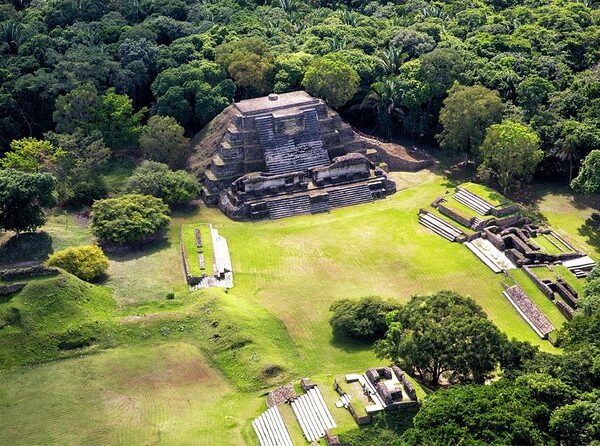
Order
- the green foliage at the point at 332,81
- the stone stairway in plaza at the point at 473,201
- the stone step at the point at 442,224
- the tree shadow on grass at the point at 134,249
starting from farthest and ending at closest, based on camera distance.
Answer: the green foliage at the point at 332,81, the stone stairway in plaza at the point at 473,201, the stone step at the point at 442,224, the tree shadow on grass at the point at 134,249

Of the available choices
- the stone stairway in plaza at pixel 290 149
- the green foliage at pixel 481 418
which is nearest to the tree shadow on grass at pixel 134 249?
the stone stairway in plaza at pixel 290 149

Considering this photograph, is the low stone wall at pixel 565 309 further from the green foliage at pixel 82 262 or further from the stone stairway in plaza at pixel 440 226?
the green foliage at pixel 82 262

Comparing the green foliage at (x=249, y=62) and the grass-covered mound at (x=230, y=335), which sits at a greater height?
the green foliage at (x=249, y=62)

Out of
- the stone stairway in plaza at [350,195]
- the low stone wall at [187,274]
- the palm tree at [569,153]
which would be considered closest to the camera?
the low stone wall at [187,274]

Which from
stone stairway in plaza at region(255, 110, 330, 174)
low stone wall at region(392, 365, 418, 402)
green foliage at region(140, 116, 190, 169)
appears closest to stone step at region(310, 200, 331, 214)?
stone stairway in plaza at region(255, 110, 330, 174)

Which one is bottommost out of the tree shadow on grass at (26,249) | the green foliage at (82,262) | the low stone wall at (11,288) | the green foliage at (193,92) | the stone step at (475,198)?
the tree shadow on grass at (26,249)

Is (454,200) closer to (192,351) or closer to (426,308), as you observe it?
(426,308)

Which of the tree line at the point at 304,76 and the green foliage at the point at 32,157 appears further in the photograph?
the tree line at the point at 304,76
